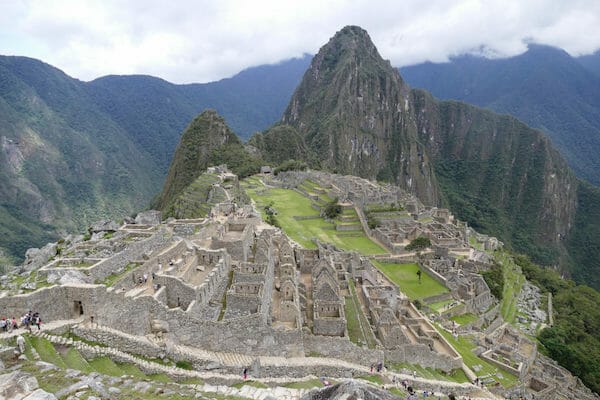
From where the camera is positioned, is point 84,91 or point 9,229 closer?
point 9,229

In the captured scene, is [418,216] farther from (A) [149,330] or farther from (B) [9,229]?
(B) [9,229]

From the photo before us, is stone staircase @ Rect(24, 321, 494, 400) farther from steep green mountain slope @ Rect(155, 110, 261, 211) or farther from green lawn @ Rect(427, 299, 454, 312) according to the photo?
steep green mountain slope @ Rect(155, 110, 261, 211)

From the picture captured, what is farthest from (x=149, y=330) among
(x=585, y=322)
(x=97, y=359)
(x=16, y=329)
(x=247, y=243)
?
(x=585, y=322)

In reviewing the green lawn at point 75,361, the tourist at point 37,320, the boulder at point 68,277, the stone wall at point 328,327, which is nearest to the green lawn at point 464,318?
the stone wall at point 328,327

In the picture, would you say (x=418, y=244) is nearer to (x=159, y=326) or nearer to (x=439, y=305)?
(x=439, y=305)

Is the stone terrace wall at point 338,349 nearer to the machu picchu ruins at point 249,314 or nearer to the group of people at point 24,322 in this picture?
the machu picchu ruins at point 249,314

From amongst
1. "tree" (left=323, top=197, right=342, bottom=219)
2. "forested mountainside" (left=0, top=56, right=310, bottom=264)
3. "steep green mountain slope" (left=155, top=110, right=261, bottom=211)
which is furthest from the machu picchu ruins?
"steep green mountain slope" (left=155, top=110, right=261, bottom=211)

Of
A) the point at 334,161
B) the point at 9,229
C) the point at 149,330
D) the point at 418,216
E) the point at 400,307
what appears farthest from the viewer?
the point at 334,161
